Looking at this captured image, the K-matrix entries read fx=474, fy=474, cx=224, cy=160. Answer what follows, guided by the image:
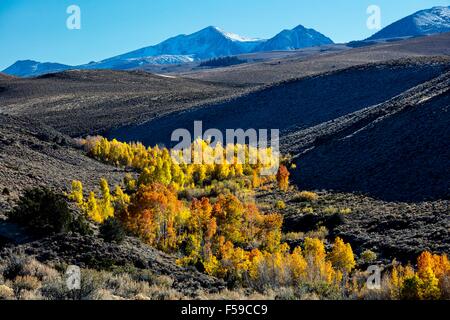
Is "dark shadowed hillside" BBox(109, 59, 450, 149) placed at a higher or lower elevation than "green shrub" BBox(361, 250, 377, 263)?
higher

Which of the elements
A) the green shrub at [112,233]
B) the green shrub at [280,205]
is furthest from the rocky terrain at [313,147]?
the green shrub at [280,205]

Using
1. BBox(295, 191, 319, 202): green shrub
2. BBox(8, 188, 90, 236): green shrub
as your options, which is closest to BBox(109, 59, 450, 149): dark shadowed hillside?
BBox(295, 191, 319, 202): green shrub

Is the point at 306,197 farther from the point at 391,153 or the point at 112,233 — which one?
the point at 112,233

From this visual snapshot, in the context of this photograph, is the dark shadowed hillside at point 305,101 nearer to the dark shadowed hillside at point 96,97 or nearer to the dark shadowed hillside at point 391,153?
the dark shadowed hillside at point 96,97

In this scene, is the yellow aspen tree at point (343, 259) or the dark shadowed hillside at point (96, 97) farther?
the dark shadowed hillside at point (96, 97)

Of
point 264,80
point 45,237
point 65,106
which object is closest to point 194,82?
point 264,80

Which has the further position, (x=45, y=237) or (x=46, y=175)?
(x=46, y=175)

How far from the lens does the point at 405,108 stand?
64.4 metres

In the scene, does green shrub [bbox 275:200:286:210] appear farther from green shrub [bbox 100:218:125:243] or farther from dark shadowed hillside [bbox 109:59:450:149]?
dark shadowed hillside [bbox 109:59:450:149]

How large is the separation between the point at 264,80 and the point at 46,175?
14176 centimetres

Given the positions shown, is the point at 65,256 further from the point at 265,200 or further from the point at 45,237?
the point at 265,200

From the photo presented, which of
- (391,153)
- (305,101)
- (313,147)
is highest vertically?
(305,101)

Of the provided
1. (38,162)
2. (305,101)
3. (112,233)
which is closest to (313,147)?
(305,101)
